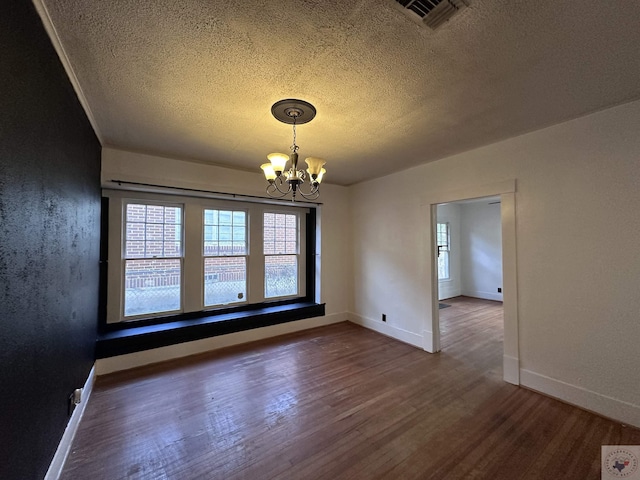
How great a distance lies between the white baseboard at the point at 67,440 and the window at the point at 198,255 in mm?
1074

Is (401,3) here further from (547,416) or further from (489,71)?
(547,416)

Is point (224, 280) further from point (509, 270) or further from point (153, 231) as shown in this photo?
point (509, 270)

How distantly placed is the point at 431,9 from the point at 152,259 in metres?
3.80

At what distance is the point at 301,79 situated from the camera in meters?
1.79

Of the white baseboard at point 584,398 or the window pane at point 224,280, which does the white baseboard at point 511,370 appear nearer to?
the white baseboard at point 584,398

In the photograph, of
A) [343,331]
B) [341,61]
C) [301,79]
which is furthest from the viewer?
[343,331]

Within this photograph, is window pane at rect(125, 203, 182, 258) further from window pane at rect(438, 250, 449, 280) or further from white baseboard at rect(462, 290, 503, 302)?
white baseboard at rect(462, 290, 503, 302)

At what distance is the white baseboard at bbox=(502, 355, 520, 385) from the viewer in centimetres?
271

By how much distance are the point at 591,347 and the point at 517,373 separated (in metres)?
0.69

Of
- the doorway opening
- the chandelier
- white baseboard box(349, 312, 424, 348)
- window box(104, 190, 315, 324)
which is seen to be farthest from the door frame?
window box(104, 190, 315, 324)

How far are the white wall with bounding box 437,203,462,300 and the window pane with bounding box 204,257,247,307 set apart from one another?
5.23 metres

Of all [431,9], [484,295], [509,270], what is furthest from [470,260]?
[431,9]

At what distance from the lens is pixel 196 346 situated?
350 cm

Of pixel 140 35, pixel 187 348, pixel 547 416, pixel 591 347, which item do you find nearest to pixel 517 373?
pixel 547 416
